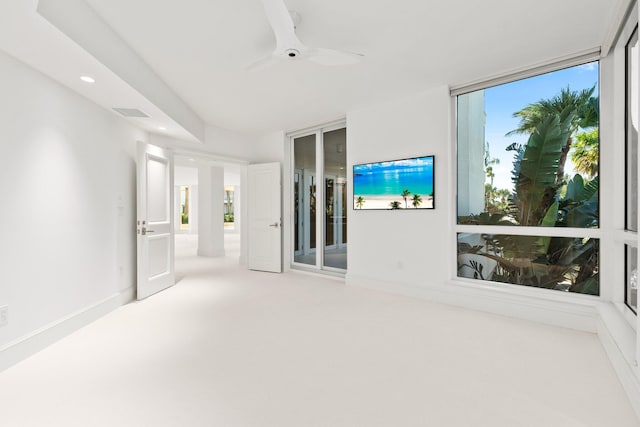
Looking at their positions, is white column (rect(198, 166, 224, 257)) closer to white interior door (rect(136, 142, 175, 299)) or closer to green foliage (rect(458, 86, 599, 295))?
white interior door (rect(136, 142, 175, 299))

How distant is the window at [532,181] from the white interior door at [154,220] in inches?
160

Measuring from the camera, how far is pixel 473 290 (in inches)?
149

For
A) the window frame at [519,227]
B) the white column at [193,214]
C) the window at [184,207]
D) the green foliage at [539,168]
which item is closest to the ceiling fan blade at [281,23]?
the window frame at [519,227]

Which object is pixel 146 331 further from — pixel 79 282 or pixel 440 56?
pixel 440 56

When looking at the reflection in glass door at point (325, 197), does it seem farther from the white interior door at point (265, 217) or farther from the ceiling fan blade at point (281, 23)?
the ceiling fan blade at point (281, 23)

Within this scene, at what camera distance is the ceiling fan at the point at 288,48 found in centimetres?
→ 206

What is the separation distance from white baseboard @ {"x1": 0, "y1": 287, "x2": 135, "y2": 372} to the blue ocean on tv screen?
138 inches

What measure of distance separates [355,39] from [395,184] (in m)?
2.10

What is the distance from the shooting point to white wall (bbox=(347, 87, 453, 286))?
4094mm

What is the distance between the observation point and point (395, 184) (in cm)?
452

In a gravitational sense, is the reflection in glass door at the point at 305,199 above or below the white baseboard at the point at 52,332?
above

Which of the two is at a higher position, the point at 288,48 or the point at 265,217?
the point at 288,48

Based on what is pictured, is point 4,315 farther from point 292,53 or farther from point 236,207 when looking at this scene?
point 236,207

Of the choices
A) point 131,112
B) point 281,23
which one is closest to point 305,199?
point 131,112
